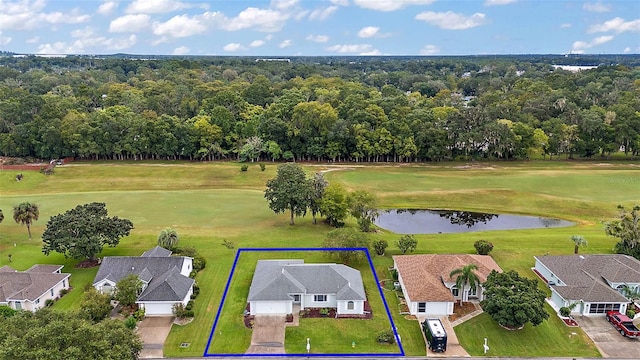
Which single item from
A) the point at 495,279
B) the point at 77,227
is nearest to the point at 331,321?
the point at 495,279

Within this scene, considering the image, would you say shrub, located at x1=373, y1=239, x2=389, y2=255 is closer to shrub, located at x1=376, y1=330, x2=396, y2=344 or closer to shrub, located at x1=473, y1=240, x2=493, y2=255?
shrub, located at x1=473, y1=240, x2=493, y2=255

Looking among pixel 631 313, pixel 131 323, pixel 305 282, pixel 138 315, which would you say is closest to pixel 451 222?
pixel 631 313

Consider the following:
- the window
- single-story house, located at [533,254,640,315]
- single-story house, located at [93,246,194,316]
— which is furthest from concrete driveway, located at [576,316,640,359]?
single-story house, located at [93,246,194,316]

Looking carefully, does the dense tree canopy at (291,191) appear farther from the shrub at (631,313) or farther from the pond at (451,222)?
the shrub at (631,313)

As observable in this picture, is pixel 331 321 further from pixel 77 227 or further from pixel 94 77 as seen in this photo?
pixel 94 77

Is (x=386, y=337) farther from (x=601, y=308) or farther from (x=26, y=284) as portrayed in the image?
(x=26, y=284)

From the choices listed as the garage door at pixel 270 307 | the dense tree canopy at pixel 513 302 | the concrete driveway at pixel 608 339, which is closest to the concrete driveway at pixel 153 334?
the garage door at pixel 270 307

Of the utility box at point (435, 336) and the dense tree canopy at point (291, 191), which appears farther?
the dense tree canopy at point (291, 191)
